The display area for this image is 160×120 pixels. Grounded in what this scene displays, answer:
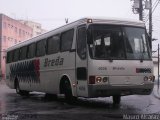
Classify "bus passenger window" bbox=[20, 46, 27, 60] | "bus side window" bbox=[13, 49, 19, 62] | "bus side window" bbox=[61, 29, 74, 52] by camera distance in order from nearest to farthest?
"bus side window" bbox=[61, 29, 74, 52] < "bus passenger window" bbox=[20, 46, 27, 60] < "bus side window" bbox=[13, 49, 19, 62]

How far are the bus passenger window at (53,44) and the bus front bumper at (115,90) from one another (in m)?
3.91

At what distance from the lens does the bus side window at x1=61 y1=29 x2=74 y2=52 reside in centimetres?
1606

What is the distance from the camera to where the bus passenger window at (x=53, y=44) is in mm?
17538

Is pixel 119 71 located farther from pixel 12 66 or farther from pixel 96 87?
pixel 12 66

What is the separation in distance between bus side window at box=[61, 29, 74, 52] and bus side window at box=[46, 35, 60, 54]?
0.52 m

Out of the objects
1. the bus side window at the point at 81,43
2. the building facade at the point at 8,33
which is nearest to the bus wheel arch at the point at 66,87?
the bus side window at the point at 81,43

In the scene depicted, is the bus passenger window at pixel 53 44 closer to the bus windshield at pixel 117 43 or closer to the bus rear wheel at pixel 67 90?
the bus rear wheel at pixel 67 90

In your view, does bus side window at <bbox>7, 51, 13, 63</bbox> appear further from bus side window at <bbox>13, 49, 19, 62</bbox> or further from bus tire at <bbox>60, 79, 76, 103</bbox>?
bus tire at <bbox>60, 79, 76, 103</bbox>

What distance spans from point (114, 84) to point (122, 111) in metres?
1.08

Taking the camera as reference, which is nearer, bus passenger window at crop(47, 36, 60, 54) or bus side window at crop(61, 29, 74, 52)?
bus side window at crop(61, 29, 74, 52)

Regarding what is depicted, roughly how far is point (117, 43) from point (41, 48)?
19.7 ft

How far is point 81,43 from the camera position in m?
14.9

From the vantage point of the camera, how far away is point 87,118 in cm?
1184

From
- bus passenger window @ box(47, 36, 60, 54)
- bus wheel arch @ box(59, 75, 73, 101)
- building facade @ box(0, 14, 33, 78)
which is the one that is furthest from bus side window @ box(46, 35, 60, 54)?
building facade @ box(0, 14, 33, 78)
